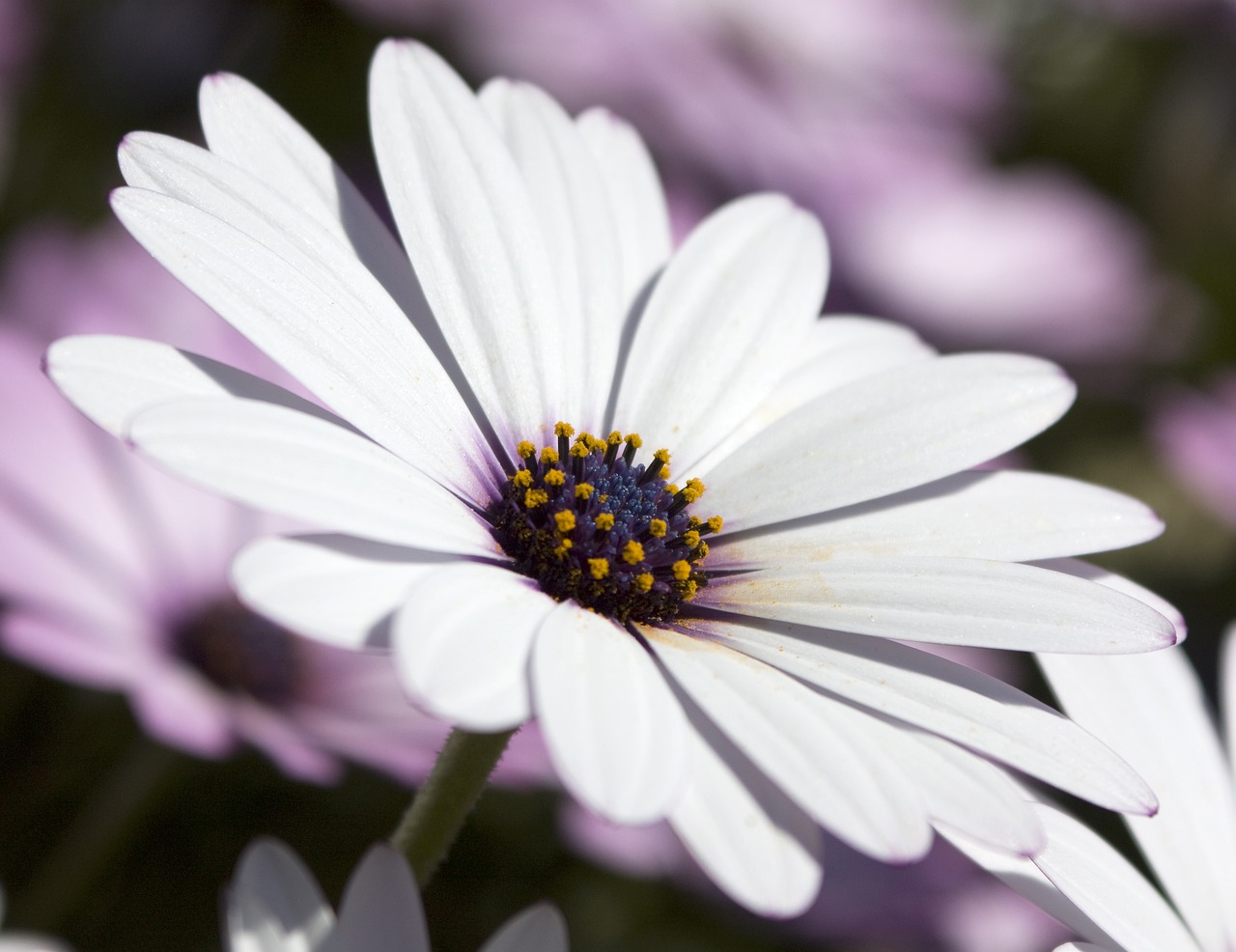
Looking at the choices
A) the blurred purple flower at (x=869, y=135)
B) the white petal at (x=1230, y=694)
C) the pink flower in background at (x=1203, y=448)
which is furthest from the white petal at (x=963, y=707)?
the blurred purple flower at (x=869, y=135)

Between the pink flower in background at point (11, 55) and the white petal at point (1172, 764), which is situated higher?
the pink flower in background at point (11, 55)

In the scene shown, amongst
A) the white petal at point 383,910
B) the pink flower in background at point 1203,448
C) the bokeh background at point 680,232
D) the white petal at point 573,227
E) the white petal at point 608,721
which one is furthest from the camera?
the pink flower in background at point 1203,448

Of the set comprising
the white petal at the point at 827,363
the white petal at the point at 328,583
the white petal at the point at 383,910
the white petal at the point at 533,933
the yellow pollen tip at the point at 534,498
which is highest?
the white petal at the point at 827,363

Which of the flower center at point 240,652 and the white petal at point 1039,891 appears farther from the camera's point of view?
the flower center at point 240,652

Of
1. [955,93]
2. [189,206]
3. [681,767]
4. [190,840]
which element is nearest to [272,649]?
[190,840]

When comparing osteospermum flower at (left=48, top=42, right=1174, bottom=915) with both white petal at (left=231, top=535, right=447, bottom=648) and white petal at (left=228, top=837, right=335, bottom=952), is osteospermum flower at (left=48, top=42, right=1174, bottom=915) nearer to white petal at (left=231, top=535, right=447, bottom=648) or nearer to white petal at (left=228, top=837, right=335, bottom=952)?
white petal at (left=231, top=535, right=447, bottom=648)

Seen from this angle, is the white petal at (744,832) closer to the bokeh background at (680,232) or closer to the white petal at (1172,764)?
the white petal at (1172,764)

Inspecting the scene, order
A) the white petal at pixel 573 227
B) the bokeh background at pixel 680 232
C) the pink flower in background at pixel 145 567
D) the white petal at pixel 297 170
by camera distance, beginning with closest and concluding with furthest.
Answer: the white petal at pixel 297 170 → the white petal at pixel 573 227 → the pink flower in background at pixel 145 567 → the bokeh background at pixel 680 232

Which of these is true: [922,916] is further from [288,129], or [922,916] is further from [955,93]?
[955,93]

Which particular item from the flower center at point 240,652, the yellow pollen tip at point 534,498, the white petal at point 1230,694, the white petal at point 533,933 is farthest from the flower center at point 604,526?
the flower center at point 240,652
